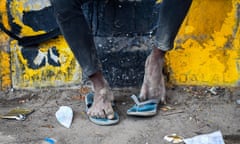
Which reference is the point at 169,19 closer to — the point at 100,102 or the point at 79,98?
the point at 100,102

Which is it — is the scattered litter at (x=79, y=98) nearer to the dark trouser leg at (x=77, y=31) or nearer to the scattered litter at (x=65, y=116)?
the scattered litter at (x=65, y=116)

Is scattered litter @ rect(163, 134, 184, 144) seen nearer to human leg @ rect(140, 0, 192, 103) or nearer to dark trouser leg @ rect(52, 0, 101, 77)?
human leg @ rect(140, 0, 192, 103)

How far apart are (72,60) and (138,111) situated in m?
0.74

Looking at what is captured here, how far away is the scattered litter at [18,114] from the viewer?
234cm

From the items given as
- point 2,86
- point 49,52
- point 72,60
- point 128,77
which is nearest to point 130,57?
point 128,77

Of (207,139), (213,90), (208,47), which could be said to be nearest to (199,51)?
(208,47)

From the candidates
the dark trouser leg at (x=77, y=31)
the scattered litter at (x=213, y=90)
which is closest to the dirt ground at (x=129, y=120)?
the scattered litter at (x=213, y=90)

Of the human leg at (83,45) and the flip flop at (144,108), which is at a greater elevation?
the human leg at (83,45)

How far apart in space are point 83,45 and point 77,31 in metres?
0.09

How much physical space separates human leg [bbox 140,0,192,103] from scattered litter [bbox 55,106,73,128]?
447 millimetres

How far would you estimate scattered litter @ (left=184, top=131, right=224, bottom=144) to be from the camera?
1952mm

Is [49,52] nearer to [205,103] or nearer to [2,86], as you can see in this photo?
[2,86]

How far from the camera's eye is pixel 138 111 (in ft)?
7.23

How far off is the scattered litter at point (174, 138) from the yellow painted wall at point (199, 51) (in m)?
0.69
